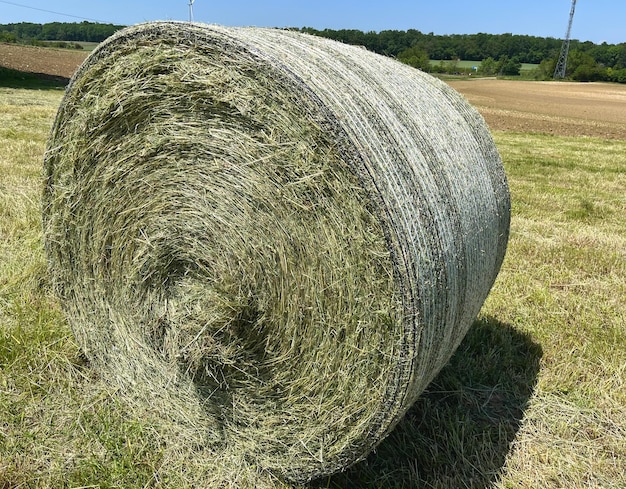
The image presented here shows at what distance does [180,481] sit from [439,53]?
71589mm

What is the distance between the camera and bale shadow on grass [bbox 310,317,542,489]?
2.63 meters

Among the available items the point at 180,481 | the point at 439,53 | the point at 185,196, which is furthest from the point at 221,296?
the point at 439,53

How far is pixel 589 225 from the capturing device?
6.48m

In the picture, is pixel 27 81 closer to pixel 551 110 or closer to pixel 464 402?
pixel 551 110

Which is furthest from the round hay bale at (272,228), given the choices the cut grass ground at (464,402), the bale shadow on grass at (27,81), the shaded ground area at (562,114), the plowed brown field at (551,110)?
the bale shadow on grass at (27,81)

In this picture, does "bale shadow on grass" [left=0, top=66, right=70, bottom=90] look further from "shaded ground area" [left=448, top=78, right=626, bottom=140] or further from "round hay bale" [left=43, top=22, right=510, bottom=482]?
"round hay bale" [left=43, top=22, right=510, bottom=482]

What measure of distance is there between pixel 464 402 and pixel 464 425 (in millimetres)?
247

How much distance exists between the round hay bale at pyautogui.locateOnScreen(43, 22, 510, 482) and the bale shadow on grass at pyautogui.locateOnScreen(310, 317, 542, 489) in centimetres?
41

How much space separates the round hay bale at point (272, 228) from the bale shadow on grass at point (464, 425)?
1.34ft

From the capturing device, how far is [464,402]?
3189 mm

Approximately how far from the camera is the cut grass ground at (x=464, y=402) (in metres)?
2.61

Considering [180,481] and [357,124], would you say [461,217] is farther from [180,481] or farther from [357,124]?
[180,481]

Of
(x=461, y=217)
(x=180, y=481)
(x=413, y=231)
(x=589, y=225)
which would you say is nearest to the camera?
(x=413, y=231)

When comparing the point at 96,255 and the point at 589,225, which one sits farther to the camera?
the point at 589,225
